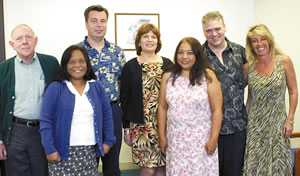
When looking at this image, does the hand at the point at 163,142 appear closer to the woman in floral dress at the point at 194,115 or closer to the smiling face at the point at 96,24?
the woman in floral dress at the point at 194,115

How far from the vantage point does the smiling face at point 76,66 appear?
6.57 feet

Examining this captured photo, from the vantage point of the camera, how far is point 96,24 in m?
2.36

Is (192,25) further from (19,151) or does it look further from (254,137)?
(19,151)

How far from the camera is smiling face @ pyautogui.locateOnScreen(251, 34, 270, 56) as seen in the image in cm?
227

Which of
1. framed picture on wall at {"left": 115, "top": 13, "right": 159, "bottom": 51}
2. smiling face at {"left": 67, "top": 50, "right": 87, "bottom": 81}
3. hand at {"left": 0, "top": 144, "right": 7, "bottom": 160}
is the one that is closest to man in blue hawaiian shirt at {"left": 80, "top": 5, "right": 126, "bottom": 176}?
smiling face at {"left": 67, "top": 50, "right": 87, "bottom": 81}

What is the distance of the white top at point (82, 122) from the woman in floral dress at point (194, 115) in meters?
0.57

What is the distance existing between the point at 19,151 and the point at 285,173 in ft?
6.55

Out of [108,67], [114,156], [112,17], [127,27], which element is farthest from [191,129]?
[112,17]

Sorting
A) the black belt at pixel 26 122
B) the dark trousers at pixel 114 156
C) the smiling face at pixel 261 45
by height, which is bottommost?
the dark trousers at pixel 114 156

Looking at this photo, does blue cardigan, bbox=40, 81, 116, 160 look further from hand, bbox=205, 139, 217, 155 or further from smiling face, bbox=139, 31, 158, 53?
hand, bbox=205, 139, 217, 155

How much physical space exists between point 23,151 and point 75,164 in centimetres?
46

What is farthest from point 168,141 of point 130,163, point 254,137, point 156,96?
point 130,163

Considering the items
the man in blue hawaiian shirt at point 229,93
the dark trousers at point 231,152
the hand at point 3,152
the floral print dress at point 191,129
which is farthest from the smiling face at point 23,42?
the dark trousers at point 231,152

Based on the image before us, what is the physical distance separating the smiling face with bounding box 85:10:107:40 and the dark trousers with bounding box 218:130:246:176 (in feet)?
4.19
